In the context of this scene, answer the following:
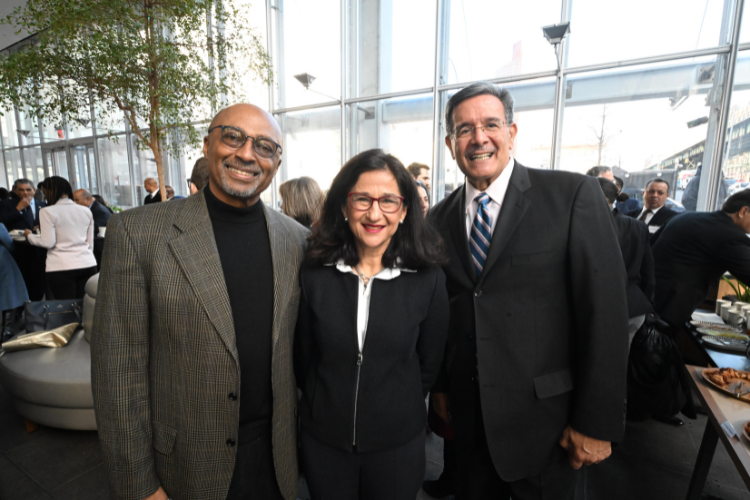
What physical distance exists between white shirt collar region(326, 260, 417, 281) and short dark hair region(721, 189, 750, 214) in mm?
2788

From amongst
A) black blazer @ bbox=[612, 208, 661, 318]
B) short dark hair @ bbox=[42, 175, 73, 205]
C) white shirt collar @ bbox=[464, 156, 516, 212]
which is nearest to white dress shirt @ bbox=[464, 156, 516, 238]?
white shirt collar @ bbox=[464, 156, 516, 212]

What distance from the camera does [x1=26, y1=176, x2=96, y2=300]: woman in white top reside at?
3.82 m

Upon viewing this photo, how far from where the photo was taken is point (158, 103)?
4230 mm

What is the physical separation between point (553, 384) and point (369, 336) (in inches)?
26.2

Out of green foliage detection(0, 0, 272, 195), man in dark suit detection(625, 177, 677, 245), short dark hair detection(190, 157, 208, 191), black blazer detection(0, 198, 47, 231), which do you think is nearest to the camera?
short dark hair detection(190, 157, 208, 191)

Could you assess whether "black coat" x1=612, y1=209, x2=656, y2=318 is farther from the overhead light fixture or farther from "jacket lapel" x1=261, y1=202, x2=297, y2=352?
the overhead light fixture

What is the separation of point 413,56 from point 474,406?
6.79 metres

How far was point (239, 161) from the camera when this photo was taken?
1.18 m

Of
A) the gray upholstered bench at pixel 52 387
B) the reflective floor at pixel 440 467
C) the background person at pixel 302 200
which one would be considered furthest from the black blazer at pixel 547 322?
the gray upholstered bench at pixel 52 387

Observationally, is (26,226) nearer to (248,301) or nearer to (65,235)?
(65,235)

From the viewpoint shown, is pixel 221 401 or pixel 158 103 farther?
pixel 158 103

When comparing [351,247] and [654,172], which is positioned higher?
[654,172]

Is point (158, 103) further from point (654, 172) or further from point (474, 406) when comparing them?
point (654, 172)

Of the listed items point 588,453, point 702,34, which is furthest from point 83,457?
point 702,34
